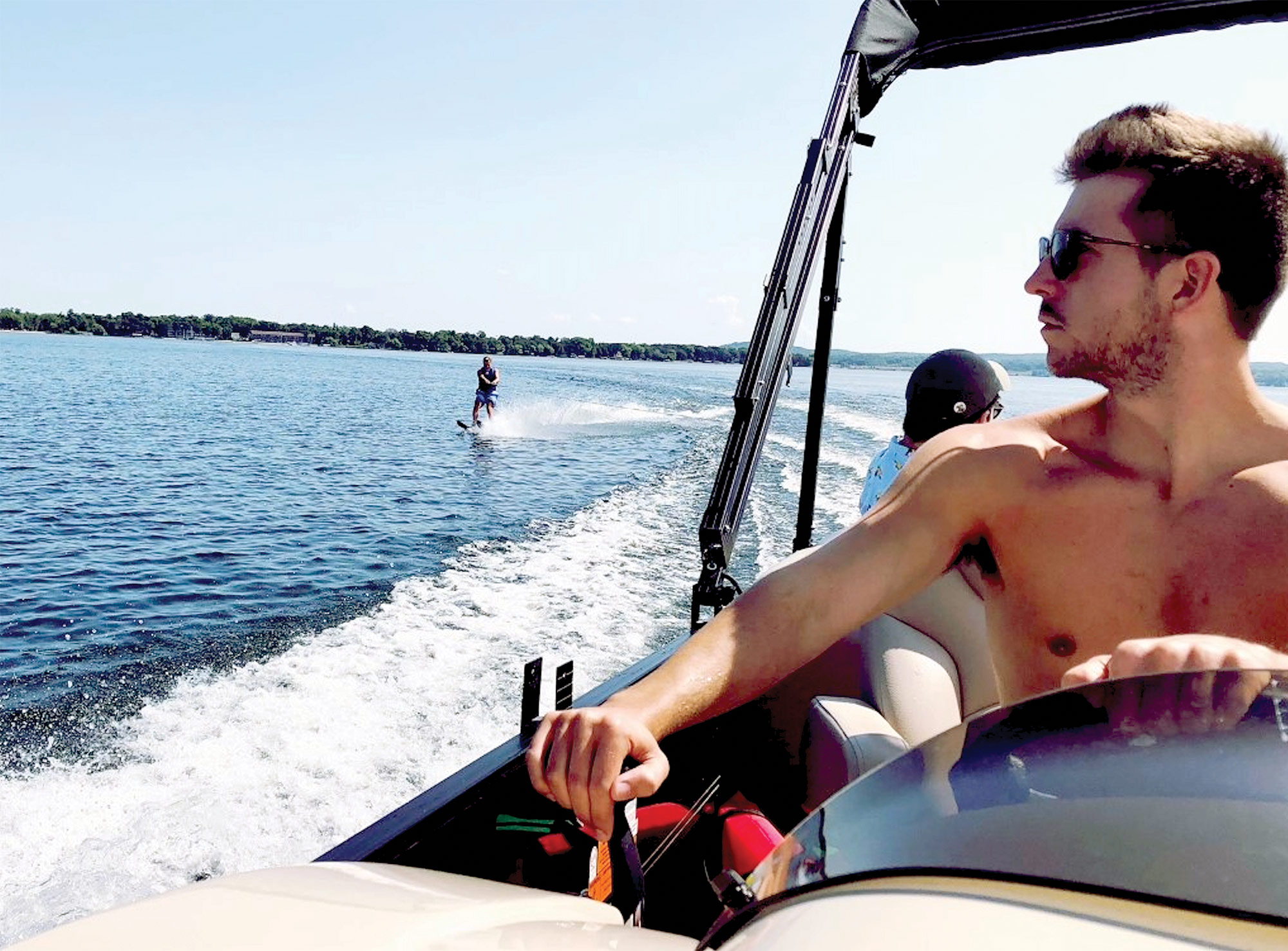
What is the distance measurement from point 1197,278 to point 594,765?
1193 mm

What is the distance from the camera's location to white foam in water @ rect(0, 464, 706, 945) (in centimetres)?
356

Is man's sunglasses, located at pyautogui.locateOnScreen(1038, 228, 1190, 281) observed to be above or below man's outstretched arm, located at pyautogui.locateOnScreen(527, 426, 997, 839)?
→ above

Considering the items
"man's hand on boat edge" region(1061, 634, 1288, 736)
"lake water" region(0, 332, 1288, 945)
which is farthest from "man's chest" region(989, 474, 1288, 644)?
"lake water" region(0, 332, 1288, 945)

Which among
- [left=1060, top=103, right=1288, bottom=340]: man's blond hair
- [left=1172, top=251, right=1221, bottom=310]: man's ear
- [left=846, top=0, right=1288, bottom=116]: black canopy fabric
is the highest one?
[left=846, top=0, right=1288, bottom=116]: black canopy fabric

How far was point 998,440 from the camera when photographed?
1631 mm

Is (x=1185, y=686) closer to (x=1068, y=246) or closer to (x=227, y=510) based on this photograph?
(x=1068, y=246)

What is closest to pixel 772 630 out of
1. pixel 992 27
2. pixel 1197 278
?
pixel 1197 278

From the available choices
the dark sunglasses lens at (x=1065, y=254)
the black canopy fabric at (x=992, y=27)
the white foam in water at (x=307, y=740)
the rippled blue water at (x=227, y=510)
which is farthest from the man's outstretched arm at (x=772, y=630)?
the rippled blue water at (x=227, y=510)

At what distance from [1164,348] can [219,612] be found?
725 cm

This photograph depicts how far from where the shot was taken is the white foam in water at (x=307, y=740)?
11.7 ft

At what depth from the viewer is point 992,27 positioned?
3.15 metres

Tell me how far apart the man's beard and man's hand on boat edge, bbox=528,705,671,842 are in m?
0.95

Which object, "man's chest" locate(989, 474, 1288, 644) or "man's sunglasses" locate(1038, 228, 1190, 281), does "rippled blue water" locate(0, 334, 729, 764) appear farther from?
"man's sunglasses" locate(1038, 228, 1190, 281)

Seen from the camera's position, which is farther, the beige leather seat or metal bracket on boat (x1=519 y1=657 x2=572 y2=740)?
the beige leather seat
